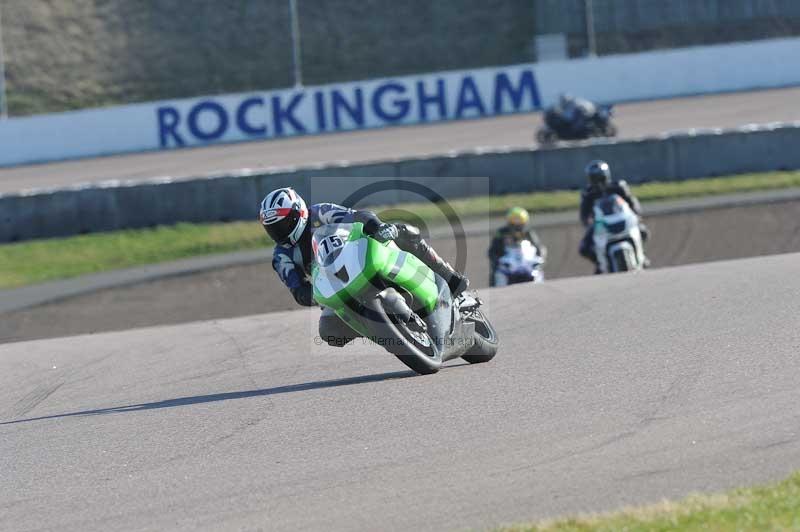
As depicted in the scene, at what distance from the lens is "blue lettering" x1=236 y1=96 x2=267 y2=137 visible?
33938mm

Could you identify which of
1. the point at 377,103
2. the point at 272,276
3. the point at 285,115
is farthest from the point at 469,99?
the point at 272,276

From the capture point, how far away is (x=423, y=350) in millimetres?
7742

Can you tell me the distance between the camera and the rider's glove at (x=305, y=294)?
25.2 feet

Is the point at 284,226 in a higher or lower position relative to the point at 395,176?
higher

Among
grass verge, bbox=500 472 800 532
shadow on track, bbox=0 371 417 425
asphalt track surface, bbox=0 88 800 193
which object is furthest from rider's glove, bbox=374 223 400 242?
asphalt track surface, bbox=0 88 800 193

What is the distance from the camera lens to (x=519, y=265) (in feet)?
45.3

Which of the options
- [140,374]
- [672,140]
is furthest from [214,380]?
[672,140]

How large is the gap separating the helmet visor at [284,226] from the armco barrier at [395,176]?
41.6 feet

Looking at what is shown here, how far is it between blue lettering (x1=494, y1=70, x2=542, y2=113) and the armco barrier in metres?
12.7

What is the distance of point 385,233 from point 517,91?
2756 cm

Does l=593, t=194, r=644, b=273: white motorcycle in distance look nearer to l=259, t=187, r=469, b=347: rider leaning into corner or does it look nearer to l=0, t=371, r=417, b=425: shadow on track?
l=0, t=371, r=417, b=425: shadow on track

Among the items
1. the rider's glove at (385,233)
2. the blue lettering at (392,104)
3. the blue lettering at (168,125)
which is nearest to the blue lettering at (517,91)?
the blue lettering at (392,104)

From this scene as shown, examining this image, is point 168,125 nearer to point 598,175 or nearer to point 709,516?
point 598,175

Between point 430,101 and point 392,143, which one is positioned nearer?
point 392,143
